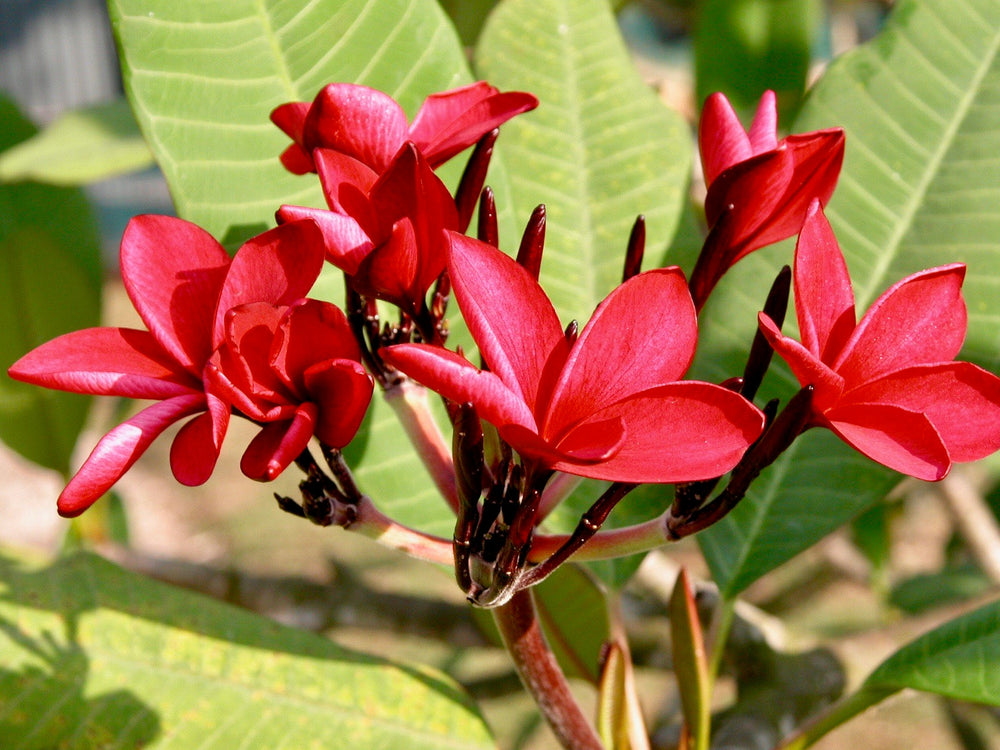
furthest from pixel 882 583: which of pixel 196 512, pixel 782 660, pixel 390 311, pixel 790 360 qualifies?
pixel 196 512

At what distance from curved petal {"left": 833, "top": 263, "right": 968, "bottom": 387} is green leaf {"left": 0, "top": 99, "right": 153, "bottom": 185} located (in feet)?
2.86

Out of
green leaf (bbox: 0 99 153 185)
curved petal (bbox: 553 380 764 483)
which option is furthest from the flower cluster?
green leaf (bbox: 0 99 153 185)

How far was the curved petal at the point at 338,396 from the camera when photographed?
44cm

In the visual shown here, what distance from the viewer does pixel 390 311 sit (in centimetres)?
82

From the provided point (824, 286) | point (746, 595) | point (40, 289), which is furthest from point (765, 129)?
point (746, 595)

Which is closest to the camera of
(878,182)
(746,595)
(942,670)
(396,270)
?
(396,270)

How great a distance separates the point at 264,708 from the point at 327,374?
466mm

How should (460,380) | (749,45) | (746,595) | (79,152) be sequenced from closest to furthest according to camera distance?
(460,380) → (79,152) → (749,45) → (746,595)

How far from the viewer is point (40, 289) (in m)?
1.30

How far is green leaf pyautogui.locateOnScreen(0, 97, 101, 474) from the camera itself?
4.26ft

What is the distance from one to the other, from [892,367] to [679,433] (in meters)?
0.14

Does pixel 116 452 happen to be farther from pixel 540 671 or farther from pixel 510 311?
pixel 540 671

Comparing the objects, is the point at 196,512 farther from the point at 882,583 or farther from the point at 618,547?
the point at 618,547

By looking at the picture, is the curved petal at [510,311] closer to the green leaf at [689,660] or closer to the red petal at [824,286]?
the red petal at [824,286]
